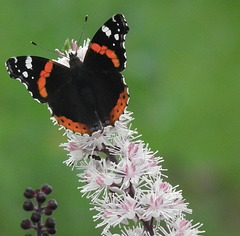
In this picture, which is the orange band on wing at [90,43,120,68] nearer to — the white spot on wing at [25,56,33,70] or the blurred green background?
the white spot on wing at [25,56,33,70]

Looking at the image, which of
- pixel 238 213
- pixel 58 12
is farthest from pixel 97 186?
pixel 58 12

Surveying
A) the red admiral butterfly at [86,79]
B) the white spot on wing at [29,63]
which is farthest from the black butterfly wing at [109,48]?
the white spot on wing at [29,63]

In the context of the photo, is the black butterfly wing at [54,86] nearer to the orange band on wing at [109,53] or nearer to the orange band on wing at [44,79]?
the orange band on wing at [44,79]

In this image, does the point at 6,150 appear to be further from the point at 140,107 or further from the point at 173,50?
the point at 173,50

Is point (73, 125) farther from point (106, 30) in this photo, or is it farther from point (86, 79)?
point (106, 30)

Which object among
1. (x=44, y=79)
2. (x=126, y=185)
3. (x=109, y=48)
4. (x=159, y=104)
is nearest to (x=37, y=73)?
(x=44, y=79)

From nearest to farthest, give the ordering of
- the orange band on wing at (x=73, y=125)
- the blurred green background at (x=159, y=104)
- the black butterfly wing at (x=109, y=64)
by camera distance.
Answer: the orange band on wing at (x=73, y=125), the black butterfly wing at (x=109, y=64), the blurred green background at (x=159, y=104)
